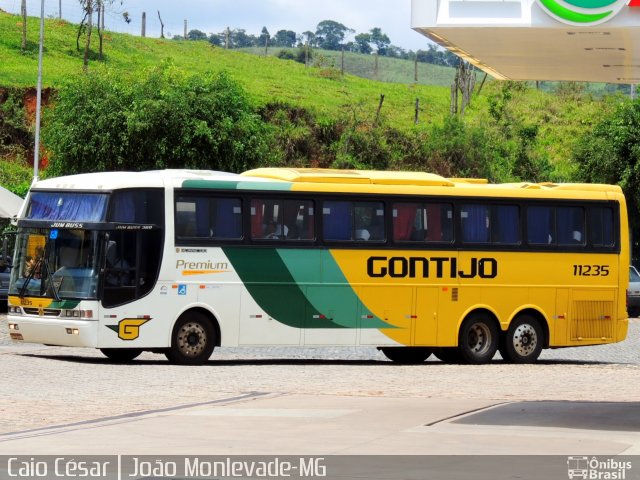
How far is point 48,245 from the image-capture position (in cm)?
2386

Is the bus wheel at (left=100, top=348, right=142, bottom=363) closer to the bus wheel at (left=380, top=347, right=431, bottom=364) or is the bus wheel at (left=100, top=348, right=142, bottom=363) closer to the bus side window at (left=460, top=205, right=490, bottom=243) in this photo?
the bus wheel at (left=380, top=347, right=431, bottom=364)

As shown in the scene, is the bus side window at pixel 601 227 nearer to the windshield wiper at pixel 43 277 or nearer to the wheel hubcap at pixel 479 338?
the wheel hubcap at pixel 479 338

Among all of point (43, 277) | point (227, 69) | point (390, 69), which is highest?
point (390, 69)

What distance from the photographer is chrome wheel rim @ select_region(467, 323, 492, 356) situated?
87.1ft

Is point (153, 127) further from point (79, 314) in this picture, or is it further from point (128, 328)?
point (79, 314)

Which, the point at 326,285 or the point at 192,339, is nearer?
the point at 192,339

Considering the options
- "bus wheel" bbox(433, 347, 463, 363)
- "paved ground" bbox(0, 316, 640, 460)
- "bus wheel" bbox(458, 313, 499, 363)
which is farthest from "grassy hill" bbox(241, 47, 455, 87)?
"paved ground" bbox(0, 316, 640, 460)

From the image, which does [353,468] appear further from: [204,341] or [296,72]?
[296,72]

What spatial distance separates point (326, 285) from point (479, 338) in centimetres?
334

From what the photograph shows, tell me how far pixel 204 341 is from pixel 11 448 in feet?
38.3

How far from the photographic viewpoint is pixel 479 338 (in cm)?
2664

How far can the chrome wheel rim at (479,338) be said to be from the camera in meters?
26.6

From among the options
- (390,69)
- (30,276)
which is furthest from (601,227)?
(390,69)

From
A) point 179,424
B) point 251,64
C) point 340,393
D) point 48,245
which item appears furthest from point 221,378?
point 251,64
